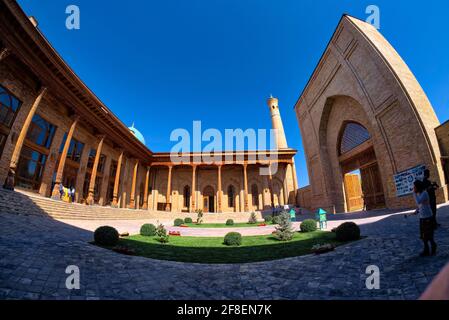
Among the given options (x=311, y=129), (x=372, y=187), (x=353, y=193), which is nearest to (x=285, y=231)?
(x=372, y=187)

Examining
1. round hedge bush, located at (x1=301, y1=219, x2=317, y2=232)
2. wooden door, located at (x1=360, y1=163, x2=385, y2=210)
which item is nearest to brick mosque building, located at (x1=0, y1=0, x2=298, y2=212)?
wooden door, located at (x1=360, y1=163, x2=385, y2=210)

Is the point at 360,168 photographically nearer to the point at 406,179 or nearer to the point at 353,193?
the point at 353,193

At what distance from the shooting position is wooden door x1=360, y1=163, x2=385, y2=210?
16234 millimetres

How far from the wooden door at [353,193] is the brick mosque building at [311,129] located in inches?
3.8

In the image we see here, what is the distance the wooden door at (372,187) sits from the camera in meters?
16.2

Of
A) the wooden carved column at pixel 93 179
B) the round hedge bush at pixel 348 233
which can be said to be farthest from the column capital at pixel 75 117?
the round hedge bush at pixel 348 233

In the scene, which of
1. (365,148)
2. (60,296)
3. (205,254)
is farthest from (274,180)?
(60,296)

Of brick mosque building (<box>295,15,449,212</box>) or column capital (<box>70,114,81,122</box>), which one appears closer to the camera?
brick mosque building (<box>295,15,449,212</box>)

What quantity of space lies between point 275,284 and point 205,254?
358 cm

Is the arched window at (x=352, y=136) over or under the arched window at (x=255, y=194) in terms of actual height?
over

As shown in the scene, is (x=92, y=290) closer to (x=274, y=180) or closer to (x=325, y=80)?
(x=325, y=80)

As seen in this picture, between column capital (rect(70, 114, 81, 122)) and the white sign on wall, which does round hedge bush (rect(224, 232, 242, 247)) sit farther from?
column capital (rect(70, 114, 81, 122))

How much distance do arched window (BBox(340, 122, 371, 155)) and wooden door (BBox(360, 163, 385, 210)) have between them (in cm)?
214

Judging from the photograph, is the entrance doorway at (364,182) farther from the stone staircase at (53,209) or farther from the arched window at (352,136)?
the stone staircase at (53,209)
